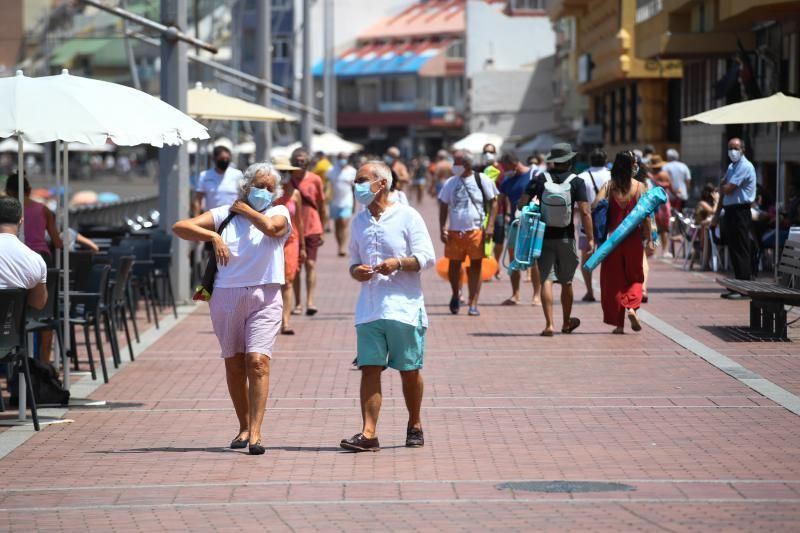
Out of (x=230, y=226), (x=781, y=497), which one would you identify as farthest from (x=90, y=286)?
(x=781, y=497)

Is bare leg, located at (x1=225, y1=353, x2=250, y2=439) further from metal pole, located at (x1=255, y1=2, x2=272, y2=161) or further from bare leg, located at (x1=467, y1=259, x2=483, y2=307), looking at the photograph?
metal pole, located at (x1=255, y1=2, x2=272, y2=161)

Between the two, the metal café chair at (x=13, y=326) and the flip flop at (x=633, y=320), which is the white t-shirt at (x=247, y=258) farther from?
the flip flop at (x=633, y=320)

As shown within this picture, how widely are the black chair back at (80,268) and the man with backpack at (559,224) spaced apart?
4.13m

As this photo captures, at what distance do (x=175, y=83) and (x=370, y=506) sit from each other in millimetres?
12450

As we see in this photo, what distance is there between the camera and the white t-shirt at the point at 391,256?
9.93 metres

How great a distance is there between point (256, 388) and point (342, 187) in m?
22.0

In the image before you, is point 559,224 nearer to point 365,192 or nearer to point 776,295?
point 776,295

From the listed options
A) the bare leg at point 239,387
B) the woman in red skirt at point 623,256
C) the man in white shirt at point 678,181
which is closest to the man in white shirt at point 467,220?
the woman in red skirt at point 623,256

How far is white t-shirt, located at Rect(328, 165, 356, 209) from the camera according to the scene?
101ft

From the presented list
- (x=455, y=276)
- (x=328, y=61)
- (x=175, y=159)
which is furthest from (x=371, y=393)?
(x=328, y=61)

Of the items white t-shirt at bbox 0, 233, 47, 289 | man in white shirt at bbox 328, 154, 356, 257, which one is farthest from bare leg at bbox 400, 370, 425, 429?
man in white shirt at bbox 328, 154, 356, 257

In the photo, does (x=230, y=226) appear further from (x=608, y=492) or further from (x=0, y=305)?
(x=608, y=492)

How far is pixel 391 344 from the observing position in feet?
32.7

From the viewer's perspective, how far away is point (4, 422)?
11312 millimetres
